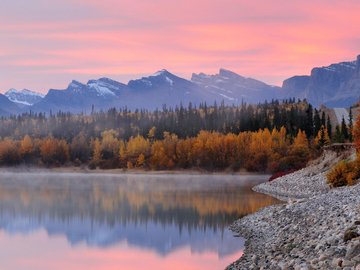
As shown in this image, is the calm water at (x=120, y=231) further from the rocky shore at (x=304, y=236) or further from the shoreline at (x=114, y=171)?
the shoreline at (x=114, y=171)

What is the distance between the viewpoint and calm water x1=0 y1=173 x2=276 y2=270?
33891mm

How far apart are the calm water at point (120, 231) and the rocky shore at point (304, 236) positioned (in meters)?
1.97

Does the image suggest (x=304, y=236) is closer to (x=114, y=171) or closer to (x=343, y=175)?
(x=343, y=175)

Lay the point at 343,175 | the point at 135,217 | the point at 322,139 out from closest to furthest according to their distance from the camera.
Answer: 1. the point at 135,217
2. the point at 343,175
3. the point at 322,139

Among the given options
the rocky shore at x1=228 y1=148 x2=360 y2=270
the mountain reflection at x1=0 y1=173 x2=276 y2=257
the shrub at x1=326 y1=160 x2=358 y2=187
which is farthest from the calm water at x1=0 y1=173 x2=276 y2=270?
the shrub at x1=326 y1=160 x2=358 y2=187

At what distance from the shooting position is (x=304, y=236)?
89.6ft

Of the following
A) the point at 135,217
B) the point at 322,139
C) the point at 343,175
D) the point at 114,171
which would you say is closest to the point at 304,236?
the point at 135,217

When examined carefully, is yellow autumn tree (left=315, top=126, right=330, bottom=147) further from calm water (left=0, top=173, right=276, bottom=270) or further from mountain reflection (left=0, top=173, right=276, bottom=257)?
calm water (left=0, top=173, right=276, bottom=270)

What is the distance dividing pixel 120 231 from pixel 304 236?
22476 mm

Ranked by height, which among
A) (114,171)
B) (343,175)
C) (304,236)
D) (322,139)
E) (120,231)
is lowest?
(114,171)

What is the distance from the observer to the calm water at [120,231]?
33891 mm

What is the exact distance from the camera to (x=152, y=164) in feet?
594

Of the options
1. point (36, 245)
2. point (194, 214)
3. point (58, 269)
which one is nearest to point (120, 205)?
point (194, 214)

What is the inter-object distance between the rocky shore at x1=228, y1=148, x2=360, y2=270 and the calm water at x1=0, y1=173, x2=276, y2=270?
1.97m
